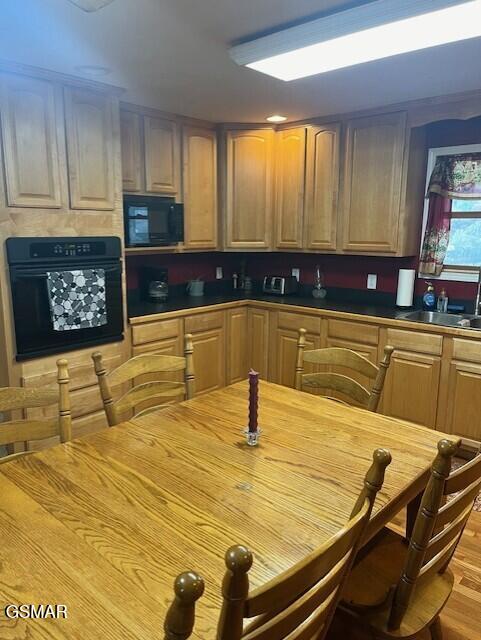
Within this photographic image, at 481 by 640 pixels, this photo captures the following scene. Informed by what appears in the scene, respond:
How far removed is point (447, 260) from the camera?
3.59 metres

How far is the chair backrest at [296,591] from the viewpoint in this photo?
2.09 feet

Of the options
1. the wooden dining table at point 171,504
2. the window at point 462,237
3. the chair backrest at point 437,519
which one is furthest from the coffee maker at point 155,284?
the chair backrest at point 437,519

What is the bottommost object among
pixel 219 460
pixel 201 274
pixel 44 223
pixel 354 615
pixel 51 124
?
pixel 354 615

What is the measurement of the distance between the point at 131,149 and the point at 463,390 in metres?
2.79

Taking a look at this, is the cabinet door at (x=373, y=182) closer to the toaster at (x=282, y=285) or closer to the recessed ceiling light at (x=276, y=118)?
the recessed ceiling light at (x=276, y=118)

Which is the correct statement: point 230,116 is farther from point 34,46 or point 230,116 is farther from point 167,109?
point 34,46

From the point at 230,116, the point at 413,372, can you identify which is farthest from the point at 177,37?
the point at 413,372

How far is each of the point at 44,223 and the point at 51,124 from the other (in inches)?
21.8

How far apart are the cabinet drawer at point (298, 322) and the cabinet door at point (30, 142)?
1930 mm

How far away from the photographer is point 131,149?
3.32m

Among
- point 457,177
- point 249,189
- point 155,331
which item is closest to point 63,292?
point 155,331

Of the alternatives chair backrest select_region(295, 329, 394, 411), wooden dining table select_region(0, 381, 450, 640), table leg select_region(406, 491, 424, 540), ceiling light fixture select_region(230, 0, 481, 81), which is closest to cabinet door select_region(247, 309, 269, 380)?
chair backrest select_region(295, 329, 394, 411)

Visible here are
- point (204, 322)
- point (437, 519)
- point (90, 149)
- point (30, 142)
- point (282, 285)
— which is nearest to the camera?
point (437, 519)

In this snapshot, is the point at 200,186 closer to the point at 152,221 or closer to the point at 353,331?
the point at 152,221
